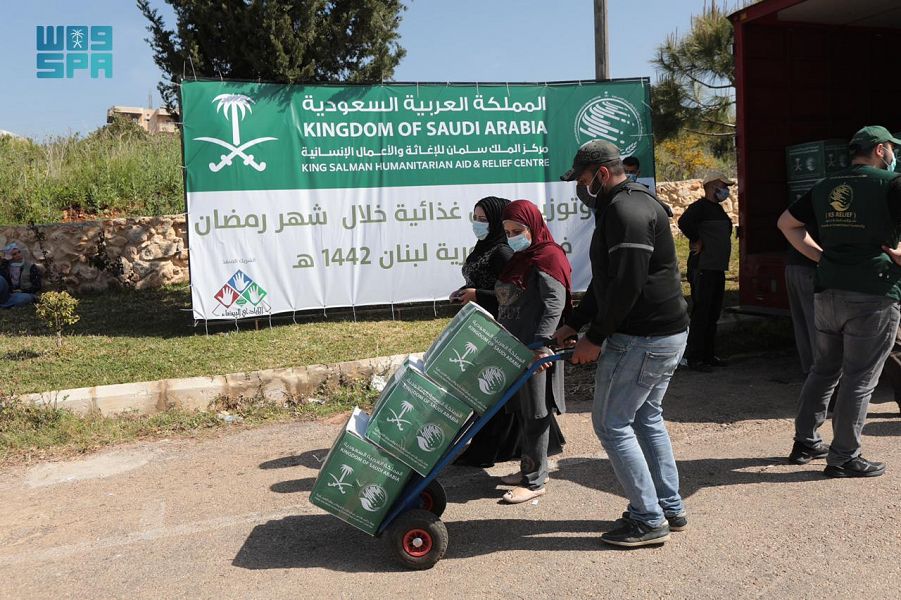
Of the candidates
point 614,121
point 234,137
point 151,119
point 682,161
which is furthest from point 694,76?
point 151,119

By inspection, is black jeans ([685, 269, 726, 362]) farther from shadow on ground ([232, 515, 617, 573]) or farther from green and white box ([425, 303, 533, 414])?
green and white box ([425, 303, 533, 414])

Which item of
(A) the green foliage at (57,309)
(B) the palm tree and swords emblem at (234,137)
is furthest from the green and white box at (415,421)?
(B) the palm tree and swords emblem at (234,137)

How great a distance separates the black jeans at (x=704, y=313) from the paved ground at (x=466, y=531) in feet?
6.13

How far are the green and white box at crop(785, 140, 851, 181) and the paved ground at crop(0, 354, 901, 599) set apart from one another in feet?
9.83

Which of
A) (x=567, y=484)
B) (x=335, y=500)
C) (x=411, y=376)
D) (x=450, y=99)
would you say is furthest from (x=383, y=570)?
(x=450, y=99)

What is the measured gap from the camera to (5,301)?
10781 millimetres

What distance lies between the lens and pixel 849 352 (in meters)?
4.57

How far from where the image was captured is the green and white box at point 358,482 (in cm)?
378

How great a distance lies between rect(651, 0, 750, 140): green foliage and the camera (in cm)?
1307

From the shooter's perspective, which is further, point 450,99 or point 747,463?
point 450,99

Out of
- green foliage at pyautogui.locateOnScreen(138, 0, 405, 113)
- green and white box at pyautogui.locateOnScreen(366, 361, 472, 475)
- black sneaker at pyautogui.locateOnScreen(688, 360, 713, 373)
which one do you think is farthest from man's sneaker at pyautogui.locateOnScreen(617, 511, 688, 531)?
green foliage at pyautogui.locateOnScreen(138, 0, 405, 113)

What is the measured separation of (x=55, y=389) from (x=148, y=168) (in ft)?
28.2

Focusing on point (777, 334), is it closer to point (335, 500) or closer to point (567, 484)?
point (567, 484)

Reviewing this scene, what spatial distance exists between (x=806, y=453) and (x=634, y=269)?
2.18m
